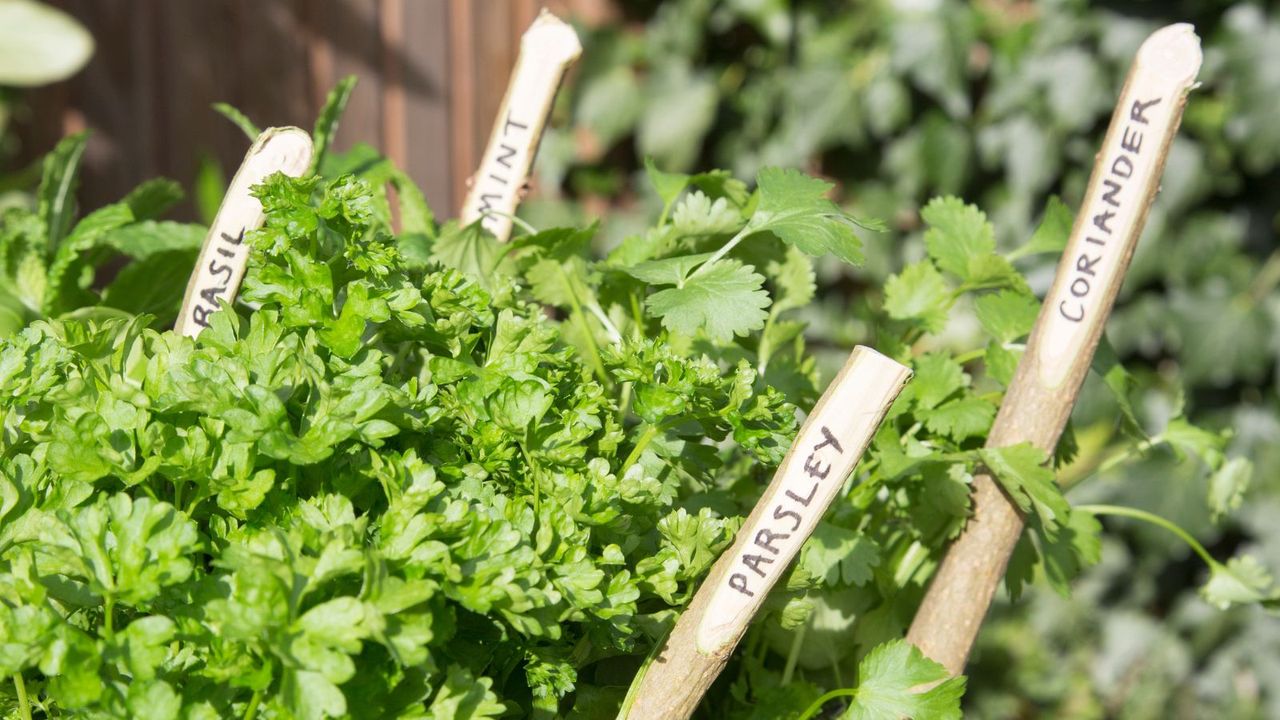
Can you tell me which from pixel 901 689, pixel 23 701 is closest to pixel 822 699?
pixel 901 689

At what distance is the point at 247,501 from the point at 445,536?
0.09m

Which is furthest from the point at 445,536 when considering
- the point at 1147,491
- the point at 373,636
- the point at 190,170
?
the point at 190,170

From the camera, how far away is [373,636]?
426 millimetres

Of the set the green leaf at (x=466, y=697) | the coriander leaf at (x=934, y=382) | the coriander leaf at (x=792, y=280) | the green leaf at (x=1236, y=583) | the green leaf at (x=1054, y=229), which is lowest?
the green leaf at (x=466, y=697)

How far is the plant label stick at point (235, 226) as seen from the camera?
589mm

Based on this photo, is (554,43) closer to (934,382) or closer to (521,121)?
(521,121)

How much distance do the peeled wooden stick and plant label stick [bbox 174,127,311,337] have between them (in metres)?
0.44

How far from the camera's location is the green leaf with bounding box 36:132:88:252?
30.7 inches

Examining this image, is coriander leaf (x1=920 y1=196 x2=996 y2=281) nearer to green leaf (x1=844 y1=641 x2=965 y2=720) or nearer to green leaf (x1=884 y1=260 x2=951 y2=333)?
green leaf (x1=884 y1=260 x2=951 y2=333)

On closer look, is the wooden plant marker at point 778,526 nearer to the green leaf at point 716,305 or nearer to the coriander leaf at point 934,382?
the green leaf at point 716,305

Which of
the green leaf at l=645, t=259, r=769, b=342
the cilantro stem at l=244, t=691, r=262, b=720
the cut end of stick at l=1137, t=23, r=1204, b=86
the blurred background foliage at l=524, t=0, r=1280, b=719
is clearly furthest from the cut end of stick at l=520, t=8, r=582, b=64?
the blurred background foliage at l=524, t=0, r=1280, b=719

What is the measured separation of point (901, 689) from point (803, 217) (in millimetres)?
260

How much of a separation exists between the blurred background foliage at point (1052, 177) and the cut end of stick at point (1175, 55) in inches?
48.9

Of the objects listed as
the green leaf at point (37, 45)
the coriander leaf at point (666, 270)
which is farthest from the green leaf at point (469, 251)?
the green leaf at point (37, 45)
